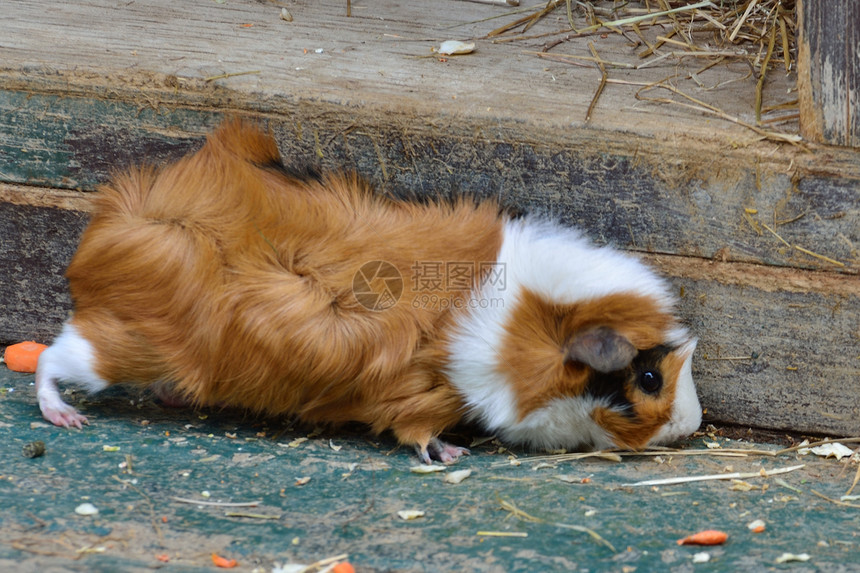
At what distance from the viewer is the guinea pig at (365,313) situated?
74.3 inches

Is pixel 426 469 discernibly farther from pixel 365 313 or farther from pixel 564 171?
pixel 564 171

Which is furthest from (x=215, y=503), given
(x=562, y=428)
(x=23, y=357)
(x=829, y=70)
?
(x=829, y=70)

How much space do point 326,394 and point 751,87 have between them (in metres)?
1.31

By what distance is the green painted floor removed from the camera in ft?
4.81

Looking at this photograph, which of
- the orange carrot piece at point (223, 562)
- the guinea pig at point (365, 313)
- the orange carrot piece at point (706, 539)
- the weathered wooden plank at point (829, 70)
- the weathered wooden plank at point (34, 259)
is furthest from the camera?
the weathered wooden plank at point (34, 259)

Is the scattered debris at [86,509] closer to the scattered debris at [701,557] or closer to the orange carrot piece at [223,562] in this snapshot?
the orange carrot piece at [223,562]

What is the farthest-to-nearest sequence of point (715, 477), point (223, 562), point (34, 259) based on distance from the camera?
point (34, 259)
point (715, 477)
point (223, 562)

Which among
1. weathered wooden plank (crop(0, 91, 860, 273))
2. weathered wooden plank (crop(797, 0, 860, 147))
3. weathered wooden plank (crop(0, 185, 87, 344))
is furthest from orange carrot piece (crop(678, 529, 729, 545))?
weathered wooden plank (crop(0, 185, 87, 344))

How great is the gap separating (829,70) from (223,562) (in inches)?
62.4

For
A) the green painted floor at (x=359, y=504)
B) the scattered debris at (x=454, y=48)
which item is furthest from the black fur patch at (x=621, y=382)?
the scattered debris at (x=454, y=48)

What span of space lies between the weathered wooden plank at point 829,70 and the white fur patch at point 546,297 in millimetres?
499

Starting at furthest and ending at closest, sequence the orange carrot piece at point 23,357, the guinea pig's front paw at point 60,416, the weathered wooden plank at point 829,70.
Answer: the orange carrot piece at point 23,357 < the guinea pig's front paw at point 60,416 < the weathered wooden plank at point 829,70

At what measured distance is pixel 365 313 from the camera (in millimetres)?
1892

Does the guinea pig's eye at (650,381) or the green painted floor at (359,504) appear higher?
the guinea pig's eye at (650,381)
